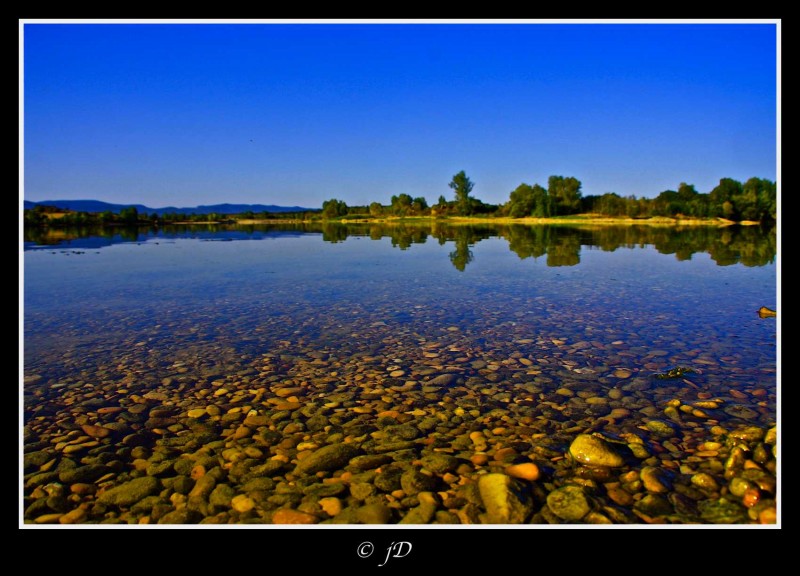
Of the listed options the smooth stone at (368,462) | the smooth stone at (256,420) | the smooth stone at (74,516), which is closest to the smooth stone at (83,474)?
the smooth stone at (74,516)

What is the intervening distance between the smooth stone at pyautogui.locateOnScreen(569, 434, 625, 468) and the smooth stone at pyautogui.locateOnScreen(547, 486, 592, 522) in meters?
0.64

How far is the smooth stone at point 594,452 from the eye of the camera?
538 centimetres

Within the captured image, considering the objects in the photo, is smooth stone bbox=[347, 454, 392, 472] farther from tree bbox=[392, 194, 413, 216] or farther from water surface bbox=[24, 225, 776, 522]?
tree bbox=[392, 194, 413, 216]

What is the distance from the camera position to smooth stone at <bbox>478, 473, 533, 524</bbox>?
180 inches

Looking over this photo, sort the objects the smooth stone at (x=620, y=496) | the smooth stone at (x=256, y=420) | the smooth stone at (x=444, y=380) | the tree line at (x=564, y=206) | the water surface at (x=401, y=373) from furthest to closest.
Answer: the tree line at (x=564, y=206) → the smooth stone at (x=444, y=380) → the smooth stone at (x=256, y=420) → the water surface at (x=401, y=373) → the smooth stone at (x=620, y=496)

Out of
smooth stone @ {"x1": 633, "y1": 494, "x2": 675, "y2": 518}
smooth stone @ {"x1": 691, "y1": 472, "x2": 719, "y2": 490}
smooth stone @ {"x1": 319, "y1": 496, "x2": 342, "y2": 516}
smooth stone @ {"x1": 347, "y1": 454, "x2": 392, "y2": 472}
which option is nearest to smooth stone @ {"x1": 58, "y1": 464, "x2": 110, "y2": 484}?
smooth stone @ {"x1": 319, "y1": 496, "x2": 342, "y2": 516}

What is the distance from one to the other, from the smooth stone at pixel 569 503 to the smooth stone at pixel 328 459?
229 centimetres

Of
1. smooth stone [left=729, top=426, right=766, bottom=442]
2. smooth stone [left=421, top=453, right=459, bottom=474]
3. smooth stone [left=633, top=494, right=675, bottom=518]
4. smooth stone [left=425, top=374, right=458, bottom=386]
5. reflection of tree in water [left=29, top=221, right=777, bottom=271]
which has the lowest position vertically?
smooth stone [left=633, top=494, right=675, bottom=518]

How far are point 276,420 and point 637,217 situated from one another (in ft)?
428

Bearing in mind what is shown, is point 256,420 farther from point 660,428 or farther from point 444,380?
point 660,428

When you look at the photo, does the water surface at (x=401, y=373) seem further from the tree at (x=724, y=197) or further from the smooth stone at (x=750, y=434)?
the tree at (x=724, y=197)

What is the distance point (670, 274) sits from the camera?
22.0 metres
